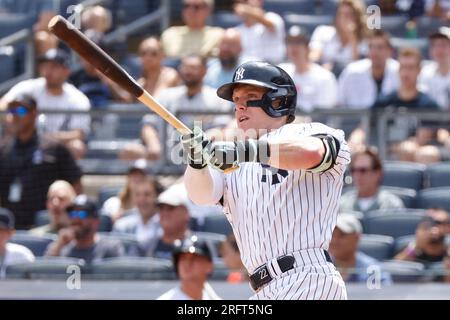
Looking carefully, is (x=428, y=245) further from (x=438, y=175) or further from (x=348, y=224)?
(x=438, y=175)

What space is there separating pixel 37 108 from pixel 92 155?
1.84 feet

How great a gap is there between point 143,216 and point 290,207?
367 cm

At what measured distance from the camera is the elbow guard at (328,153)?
3742mm

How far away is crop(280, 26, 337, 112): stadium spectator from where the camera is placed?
849 cm

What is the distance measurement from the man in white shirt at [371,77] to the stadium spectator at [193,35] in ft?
4.38

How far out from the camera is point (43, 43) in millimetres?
9477

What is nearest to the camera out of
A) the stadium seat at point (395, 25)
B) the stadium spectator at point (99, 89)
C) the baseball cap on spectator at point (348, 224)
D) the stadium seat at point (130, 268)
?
the stadium seat at point (130, 268)

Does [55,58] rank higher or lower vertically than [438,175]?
higher

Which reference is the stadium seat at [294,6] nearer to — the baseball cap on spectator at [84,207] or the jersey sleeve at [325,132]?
the baseball cap on spectator at [84,207]

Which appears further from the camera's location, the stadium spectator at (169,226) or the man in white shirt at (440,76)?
the man in white shirt at (440,76)

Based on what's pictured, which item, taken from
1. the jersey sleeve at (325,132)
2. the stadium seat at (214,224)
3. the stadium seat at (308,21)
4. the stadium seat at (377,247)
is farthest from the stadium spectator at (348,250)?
the stadium seat at (308,21)

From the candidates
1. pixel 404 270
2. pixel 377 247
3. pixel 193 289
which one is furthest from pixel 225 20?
pixel 193 289

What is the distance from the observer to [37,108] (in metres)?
8.28
